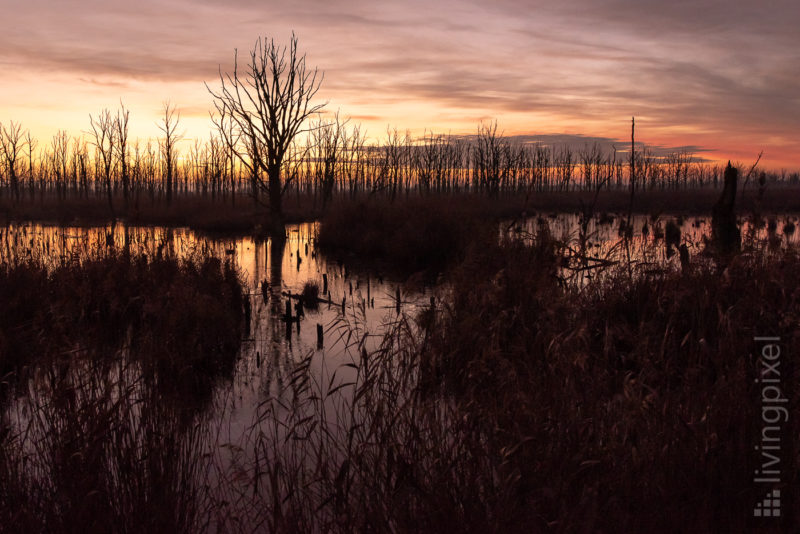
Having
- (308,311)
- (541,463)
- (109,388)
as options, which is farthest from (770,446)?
(308,311)

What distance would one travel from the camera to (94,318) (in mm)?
8430

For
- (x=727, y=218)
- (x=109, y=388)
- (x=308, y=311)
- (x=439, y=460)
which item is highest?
(x=727, y=218)

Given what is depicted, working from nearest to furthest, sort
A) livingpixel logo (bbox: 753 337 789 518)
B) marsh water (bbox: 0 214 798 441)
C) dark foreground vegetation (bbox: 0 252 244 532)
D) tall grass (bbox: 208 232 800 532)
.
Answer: tall grass (bbox: 208 232 800 532) → livingpixel logo (bbox: 753 337 789 518) → dark foreground vegetation (bbox: 0 252 244 532) → marsh water (bbox: 0 214 798 441)

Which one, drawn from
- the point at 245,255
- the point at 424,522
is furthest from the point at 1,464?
the point at 245,255

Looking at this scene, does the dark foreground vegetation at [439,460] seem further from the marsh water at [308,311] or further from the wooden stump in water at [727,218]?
the wooden stump in water at [727,218]

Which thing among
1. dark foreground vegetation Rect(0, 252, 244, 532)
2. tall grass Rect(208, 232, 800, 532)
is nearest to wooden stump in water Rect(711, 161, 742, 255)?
tall grass Rect(208, 232, 800, 532)

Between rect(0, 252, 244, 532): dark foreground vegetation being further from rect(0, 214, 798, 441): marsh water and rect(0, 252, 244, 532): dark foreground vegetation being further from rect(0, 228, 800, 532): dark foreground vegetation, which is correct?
rect(0, 214, 798, 441): marsh water

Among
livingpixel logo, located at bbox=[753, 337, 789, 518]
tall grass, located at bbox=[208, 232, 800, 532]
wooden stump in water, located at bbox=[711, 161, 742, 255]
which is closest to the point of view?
tall grass, located at bbox=[208, 232, 800, 532]

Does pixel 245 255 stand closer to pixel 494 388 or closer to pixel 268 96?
pixel 268 96

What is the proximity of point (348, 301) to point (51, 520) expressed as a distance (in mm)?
7642

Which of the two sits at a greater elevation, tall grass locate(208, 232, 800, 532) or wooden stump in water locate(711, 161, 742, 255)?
wooden stump in water locate(711, 161, 742, 255)

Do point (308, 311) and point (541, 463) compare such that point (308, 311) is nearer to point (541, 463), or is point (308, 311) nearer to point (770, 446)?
point (541, 463)

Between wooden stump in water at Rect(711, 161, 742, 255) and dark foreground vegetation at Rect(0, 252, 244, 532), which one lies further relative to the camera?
wooden stump in water at Rect(711, 161, 742, 255)

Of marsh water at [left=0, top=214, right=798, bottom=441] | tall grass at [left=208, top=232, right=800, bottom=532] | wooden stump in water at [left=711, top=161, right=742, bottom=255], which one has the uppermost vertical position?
wooden stump in water at [left=711, top=161, right=742, bottom=255]
